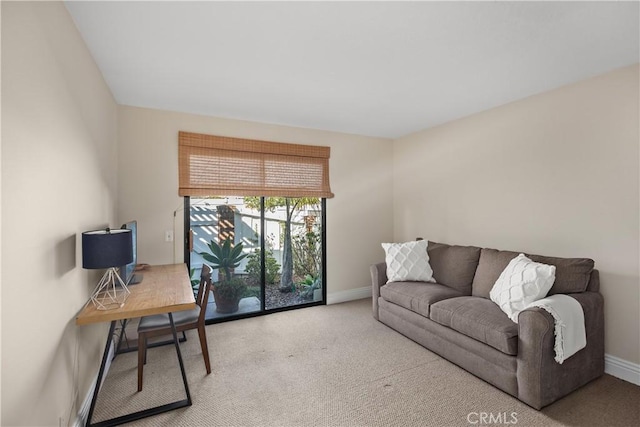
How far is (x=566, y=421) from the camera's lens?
1911 mm

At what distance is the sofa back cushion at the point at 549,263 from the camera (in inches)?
94.9

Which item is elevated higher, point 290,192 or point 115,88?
point 115,88

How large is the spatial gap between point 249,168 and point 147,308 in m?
2.22

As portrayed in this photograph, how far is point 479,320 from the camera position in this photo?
2365 millimetres

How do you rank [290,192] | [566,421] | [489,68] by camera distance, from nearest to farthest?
[566,421] < [489,68] < [290,192]

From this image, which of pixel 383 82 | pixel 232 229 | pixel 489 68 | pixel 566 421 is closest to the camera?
pixel 566 421

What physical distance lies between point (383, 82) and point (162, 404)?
3.05 m

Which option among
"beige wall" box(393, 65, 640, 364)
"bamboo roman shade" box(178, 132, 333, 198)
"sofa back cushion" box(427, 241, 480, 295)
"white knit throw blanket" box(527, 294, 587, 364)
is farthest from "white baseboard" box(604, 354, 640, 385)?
"bamboo roman shade" box(178, 132, 333, 198)

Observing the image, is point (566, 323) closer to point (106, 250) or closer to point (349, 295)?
point (349, 295)

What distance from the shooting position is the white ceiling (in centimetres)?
171

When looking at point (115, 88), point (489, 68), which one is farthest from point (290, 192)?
point (489, 68)

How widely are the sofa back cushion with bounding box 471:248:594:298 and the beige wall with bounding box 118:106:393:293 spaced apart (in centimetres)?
176

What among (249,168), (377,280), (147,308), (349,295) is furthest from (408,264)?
(147,308)

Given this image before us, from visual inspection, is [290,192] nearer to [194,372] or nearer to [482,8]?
[194,372]
